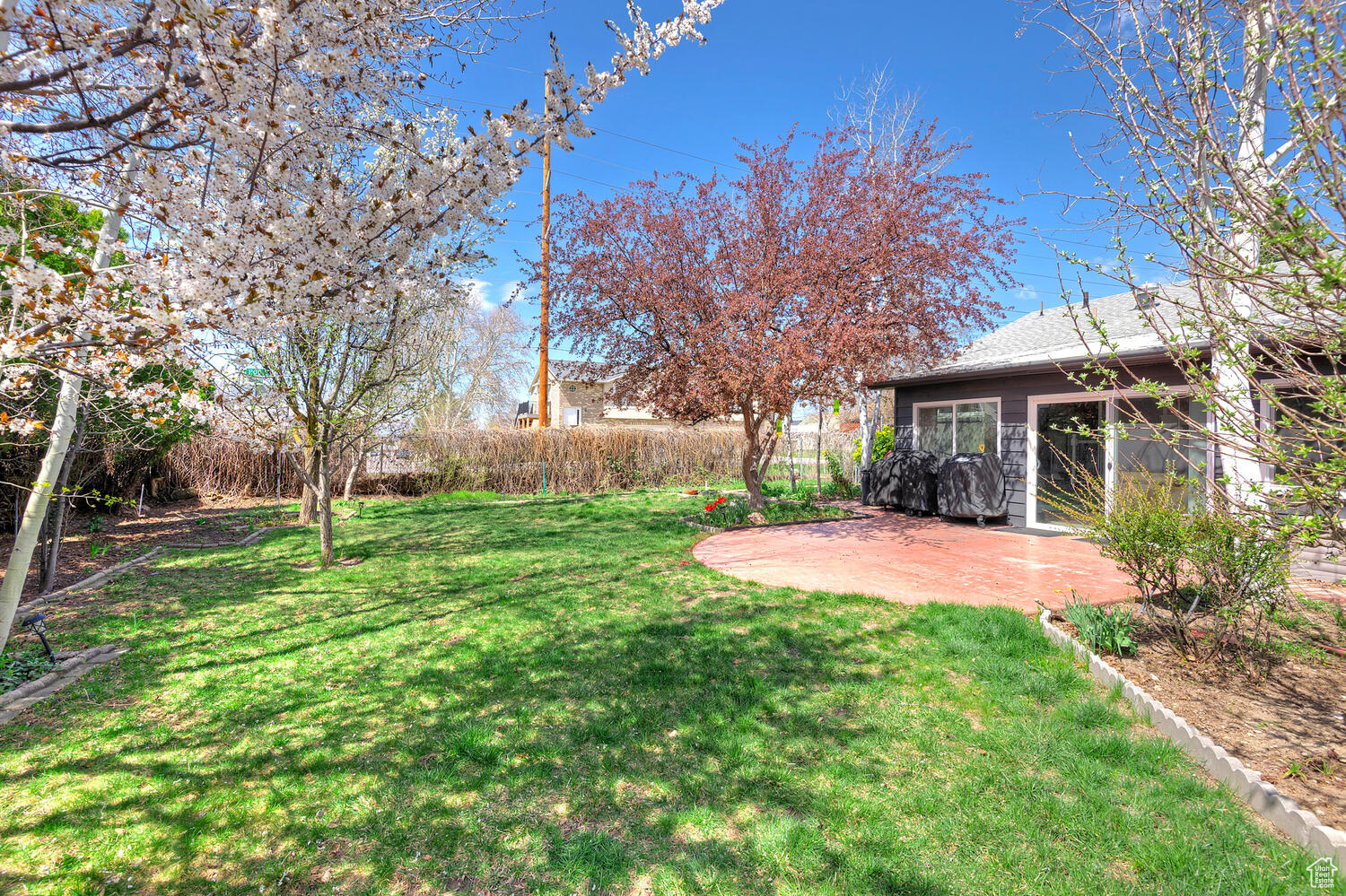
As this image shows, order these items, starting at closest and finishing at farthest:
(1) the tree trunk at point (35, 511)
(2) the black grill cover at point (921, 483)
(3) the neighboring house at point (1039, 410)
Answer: (1) the tree trunk at point (35, 511), (3) the neighboring house at point (1039, 410), (2) the black grill cover at point (921, 483)

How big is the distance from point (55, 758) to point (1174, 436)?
5.86 metres

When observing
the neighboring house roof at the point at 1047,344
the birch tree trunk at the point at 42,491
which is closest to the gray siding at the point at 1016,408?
the neighboring house roof at the point at 1047,344

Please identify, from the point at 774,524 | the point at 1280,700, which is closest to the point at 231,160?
the point at 1280,700

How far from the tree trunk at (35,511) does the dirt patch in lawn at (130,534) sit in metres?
3.31

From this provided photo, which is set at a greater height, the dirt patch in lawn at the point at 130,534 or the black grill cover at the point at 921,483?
the black grill cover at the point at 921,483

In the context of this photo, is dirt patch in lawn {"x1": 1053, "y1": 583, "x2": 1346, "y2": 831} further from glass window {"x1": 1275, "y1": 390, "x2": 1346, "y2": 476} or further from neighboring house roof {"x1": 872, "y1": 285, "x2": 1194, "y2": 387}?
neighboring house roof {"x1": 872, "y1": 285, "x2": 1194, "y2": 387}

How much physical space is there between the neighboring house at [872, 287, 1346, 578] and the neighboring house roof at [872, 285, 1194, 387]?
1.1 inches

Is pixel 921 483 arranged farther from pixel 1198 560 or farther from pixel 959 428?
pixel 1198 560

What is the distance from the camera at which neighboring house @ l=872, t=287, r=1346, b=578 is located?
27.3 ft

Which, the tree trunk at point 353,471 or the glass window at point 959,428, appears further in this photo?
the tree trunk at point 353,471

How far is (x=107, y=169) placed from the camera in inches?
104

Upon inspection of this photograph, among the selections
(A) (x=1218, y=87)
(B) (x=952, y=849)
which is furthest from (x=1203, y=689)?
(A) (x=1218, y=87)

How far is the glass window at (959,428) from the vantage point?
10164mm

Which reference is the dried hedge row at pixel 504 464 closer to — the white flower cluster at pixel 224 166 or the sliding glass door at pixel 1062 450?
the sliding glass door at pixel 1062 450
